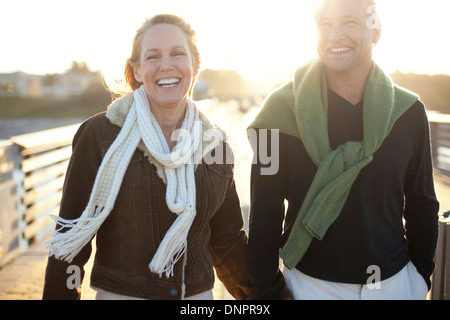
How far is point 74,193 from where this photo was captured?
208cm

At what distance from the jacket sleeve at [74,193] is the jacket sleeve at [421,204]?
1.43 metres

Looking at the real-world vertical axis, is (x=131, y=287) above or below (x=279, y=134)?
below

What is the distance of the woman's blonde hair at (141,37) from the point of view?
7.34 feet

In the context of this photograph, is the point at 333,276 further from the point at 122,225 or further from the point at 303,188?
the point at 122,225

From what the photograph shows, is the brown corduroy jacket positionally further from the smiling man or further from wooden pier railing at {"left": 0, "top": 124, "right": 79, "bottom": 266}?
wooden pier railing at {"left": 0, "top": 124, "right": 79, "bottom": 266}

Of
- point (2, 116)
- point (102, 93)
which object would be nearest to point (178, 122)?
point (102, 93)

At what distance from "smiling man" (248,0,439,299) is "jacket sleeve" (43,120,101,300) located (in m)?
0.72

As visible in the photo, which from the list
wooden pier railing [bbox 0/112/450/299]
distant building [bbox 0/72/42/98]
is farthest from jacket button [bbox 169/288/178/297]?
distant building [bbox 0/72/42/98]

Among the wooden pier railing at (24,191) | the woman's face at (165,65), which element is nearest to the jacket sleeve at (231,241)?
the woman's face at (165,65)

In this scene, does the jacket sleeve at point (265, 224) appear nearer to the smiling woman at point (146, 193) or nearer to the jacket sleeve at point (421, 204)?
the smiling woman at point (146, 193)

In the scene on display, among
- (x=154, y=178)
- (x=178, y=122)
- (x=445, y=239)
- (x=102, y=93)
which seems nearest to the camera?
(x=154, y=178)

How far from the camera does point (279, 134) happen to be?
2078 millimetres

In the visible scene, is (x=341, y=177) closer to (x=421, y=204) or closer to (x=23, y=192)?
(x=421, y=204)

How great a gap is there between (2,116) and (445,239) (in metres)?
63.6
